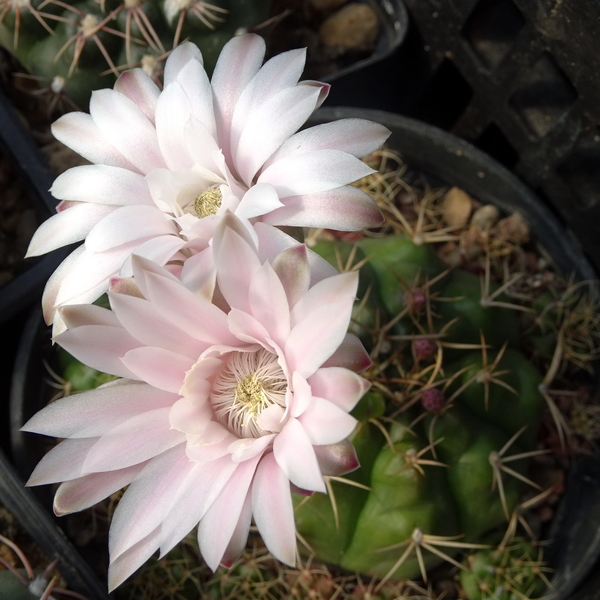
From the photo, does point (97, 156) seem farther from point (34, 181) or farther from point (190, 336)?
point (34, 181)

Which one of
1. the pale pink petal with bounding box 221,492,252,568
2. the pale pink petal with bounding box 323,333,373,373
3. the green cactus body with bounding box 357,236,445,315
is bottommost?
the green cactus body with bounding box 357,236,445,315

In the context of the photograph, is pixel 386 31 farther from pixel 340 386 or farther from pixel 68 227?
pixel 340 386

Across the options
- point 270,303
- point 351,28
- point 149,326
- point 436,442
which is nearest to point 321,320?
point 270,303

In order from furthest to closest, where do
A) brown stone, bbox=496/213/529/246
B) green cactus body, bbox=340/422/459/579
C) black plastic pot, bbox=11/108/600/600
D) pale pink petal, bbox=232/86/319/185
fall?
brown stone, bbox=496/213/529/246, black plastic pot, bbox=11/108/600/600, green cactus body, bbox=340/422/459/579, pale pink petal, bbox=232/86/319/185

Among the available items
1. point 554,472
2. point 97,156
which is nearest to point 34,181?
point 97,156

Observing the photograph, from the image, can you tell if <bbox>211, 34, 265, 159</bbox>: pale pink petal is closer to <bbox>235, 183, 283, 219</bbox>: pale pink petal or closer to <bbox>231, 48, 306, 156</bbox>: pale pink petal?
<bbox>231, 48, 306, 156</bbox>: pale pink petal

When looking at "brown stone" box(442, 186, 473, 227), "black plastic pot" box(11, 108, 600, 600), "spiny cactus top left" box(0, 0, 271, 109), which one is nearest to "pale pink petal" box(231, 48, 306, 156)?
"spiny cactus top left" box(0, 0, 271, 109)
